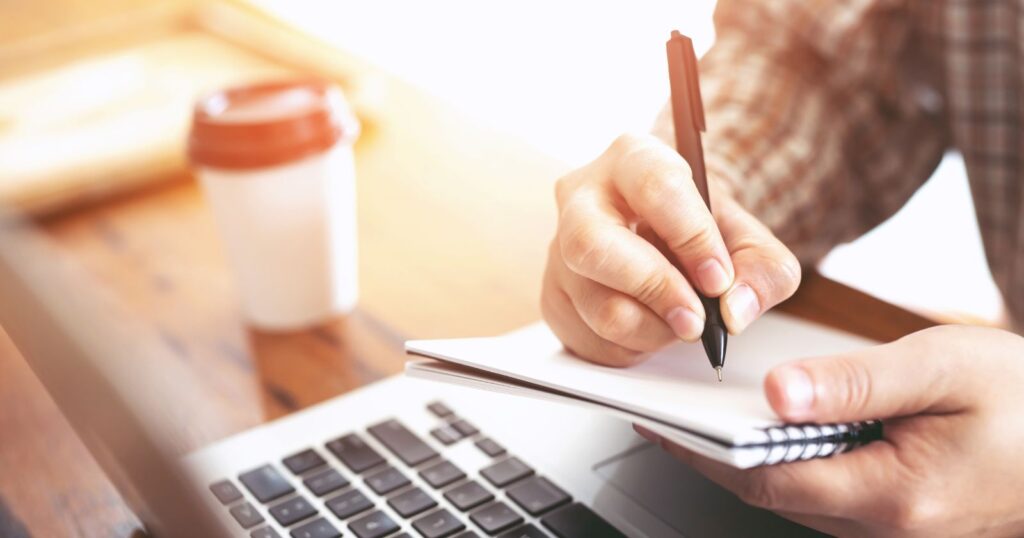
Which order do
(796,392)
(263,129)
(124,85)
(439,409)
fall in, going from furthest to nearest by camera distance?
(124,85) → (263,129) → (439,409) → (796,392)

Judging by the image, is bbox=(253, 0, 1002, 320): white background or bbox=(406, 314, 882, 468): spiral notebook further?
bbox=(253, 0, 1002, 320): white background

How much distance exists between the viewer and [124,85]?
1.12 meters

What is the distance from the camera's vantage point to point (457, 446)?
0.57m

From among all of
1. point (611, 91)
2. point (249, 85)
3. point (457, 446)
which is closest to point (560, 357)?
point (457, 446)

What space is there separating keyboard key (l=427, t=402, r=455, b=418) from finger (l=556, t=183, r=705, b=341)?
126mm

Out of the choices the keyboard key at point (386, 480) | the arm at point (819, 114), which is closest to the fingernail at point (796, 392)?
the keyboard key at point (386, 480)

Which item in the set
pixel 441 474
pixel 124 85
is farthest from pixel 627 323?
pixel 124 85

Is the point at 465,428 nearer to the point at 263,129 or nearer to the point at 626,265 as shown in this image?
the point at 626,265

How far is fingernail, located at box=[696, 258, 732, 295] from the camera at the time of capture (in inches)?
19.2

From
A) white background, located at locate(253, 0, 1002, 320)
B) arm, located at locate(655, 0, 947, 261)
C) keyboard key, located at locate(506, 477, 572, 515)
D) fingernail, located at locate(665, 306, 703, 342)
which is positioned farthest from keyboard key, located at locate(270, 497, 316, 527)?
white background, located at locate(253, 0, 1002, 320)

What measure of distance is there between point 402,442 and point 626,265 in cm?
17

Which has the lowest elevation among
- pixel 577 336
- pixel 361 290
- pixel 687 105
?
pixel 361 290

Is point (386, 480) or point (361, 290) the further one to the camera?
point (361, 290)

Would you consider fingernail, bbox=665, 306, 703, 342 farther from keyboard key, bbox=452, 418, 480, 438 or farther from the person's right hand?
keyboard key, bbox=452, 418, 480, 438
